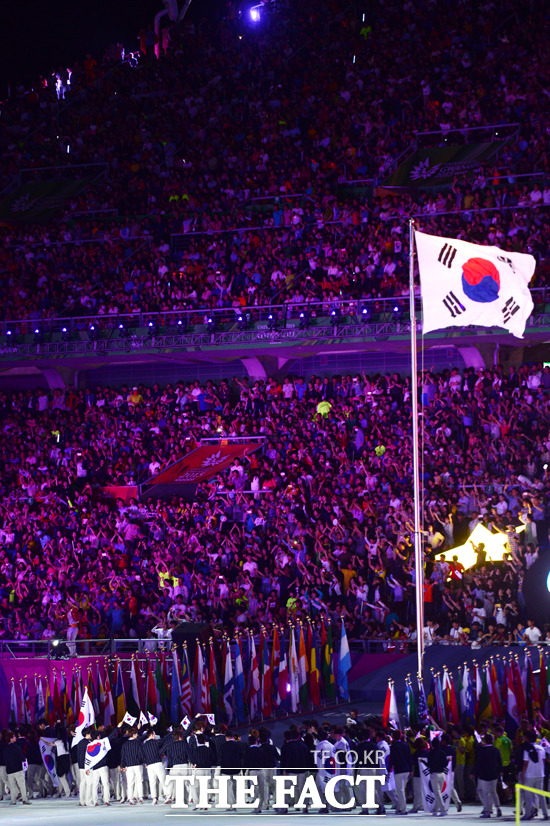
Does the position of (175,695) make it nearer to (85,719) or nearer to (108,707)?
(108,707)

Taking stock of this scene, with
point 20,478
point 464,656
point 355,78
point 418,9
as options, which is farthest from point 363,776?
point 418,9

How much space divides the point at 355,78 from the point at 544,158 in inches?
353

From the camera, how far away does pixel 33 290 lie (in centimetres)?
4184

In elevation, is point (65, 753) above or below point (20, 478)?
below

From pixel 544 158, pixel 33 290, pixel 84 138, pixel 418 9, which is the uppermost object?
pixel 418 9

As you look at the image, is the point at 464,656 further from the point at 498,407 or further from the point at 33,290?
the point at 33,290

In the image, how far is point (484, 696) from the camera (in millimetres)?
22781

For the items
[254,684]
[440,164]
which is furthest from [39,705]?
[440,164]

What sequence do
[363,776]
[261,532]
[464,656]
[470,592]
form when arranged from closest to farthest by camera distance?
[363,776] < [464,656] < [470,592] < [261,532]

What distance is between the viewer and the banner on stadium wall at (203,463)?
3662 centimetres

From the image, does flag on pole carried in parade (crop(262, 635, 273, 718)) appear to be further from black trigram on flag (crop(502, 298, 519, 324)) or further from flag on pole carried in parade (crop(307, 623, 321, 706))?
black trigram on flag (crop(502, 298, 519, 324))

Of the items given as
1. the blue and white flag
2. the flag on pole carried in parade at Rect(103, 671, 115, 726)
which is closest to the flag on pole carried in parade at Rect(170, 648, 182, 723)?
the flag on pole carried in parade at Rect(103, 671, 115, 726)

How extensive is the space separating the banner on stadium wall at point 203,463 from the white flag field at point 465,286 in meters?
Result: 15.4

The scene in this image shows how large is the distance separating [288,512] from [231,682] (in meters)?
6.83
